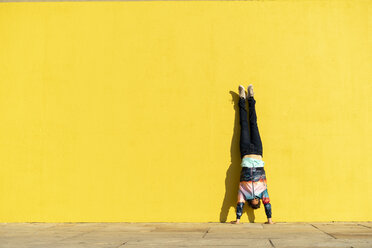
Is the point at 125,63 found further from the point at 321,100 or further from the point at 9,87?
the point at 321,100

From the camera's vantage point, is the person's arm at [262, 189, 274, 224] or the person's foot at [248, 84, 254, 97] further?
the person's foot at [248, 84, 254, 97]

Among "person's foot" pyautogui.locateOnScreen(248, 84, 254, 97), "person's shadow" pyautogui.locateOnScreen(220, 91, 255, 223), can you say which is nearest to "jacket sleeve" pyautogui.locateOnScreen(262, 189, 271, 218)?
"person's shadow" pyautogui.locateOnScreen(220, 91, 255, 223)

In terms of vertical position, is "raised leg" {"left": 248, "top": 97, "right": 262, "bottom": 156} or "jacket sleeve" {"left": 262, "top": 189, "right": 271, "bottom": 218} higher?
"raised leg" {"left": 248, "top": 97, "right": 262, "bottom": 156}

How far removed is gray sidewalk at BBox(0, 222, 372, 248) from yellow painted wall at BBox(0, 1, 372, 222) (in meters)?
0.37

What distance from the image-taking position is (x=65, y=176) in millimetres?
5441

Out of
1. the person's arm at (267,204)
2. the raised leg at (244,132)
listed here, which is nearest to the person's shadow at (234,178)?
the raised leg at (244,132)

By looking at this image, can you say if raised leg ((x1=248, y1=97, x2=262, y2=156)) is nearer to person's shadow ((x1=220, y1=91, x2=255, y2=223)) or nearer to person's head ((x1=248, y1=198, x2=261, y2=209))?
person's shadow ((x1=220, y1=91, x2=255, y2=223))

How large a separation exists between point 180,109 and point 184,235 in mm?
1823

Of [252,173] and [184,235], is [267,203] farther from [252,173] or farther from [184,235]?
[184,235]

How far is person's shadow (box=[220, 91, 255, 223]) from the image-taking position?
527 cm

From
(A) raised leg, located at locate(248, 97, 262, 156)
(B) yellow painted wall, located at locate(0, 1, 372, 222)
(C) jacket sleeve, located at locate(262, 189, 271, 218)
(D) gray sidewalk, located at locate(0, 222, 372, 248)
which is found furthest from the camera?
(B) yellow painted wall, located at locate(0, 1, 372, 222)

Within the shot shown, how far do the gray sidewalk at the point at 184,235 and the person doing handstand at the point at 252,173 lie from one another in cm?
24

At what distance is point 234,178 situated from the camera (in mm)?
5320

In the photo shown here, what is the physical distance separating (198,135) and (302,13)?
2.00 m
